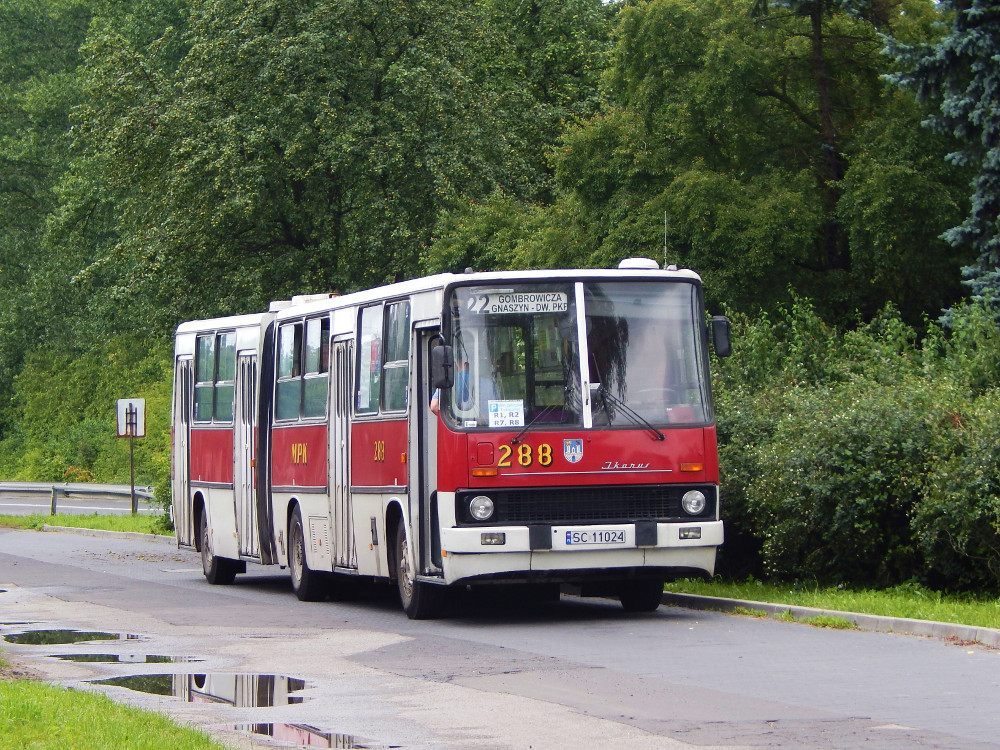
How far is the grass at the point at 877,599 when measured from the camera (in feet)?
47.5

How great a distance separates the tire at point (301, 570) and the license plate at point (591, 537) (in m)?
5.34

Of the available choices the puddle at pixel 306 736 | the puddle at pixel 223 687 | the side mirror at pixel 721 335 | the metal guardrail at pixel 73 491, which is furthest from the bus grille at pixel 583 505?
the metal guardrail at pixel 73 491

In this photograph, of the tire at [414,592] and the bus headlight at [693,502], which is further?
the tire at [414,592]

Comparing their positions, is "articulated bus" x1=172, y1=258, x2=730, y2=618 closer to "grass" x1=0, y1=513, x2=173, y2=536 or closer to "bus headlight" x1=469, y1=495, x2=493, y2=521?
"bus headlight" x1=469, y1=495, x2=493, y2=521

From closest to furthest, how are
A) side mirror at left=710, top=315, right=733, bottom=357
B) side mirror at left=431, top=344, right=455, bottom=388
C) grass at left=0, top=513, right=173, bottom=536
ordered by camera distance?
side mirror at left=431, top=344, right=455, bottom=388, side mirror at left=710, top=315, right=733, bottom=357, grass at left=0, top=513, right=173, bottom=536

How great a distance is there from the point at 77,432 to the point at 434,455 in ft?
165

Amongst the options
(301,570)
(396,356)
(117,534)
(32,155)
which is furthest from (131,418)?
(32,155)

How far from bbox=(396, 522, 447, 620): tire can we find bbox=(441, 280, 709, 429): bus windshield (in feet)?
5.79

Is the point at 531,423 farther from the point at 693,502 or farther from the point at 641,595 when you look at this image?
the point at 641,595

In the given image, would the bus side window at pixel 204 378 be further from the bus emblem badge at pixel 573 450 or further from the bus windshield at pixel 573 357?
the bus emblem badge at pixel 573 450

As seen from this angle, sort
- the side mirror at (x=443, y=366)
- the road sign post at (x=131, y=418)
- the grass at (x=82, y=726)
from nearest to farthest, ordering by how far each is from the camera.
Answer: the grass at (x=82, y=726), the side mirror at (x=443, y=366), the road sign post at (x=131, y=418)

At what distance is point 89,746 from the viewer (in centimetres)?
866

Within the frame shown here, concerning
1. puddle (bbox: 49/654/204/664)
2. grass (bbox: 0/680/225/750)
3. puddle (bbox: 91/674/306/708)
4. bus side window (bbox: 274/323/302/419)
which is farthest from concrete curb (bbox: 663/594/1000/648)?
grass (bbox: 0/680/225/750)

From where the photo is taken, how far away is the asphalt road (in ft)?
31.4
